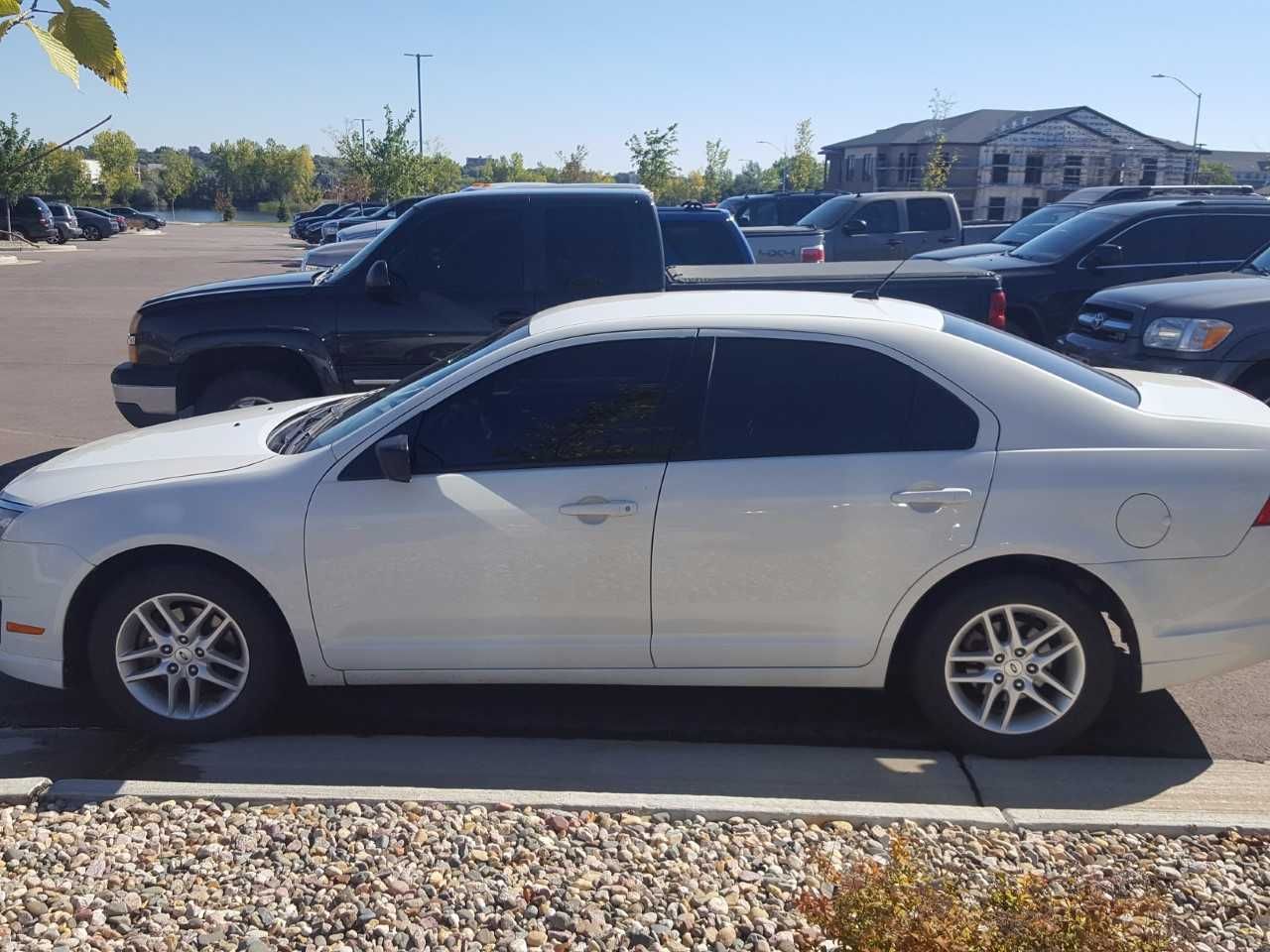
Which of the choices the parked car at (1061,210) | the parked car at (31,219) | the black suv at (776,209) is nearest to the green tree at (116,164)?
the parked car at (31,219)

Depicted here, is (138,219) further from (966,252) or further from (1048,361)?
(1048,361)

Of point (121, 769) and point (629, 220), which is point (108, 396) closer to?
point (629, 220)

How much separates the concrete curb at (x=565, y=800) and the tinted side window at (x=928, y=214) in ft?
62.9

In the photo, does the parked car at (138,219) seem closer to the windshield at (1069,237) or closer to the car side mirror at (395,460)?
the windshield at (1069,237)

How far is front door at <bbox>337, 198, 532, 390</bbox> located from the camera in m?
8.34

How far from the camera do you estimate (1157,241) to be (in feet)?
44.1

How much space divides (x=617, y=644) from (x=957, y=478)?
1375 millimetres

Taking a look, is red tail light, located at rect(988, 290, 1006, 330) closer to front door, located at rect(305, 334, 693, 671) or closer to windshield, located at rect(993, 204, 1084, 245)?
front door, located at rect(305, 334, 693, 671)

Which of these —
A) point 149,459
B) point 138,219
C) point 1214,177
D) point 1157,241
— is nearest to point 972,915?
point 149,459

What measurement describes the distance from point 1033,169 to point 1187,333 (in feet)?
195

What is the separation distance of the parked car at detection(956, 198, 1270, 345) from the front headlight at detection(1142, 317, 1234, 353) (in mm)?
3579

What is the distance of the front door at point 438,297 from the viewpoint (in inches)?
328

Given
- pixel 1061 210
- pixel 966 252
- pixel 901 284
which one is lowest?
pixel 966 252

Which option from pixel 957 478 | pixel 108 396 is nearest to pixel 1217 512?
pixel 957 478
